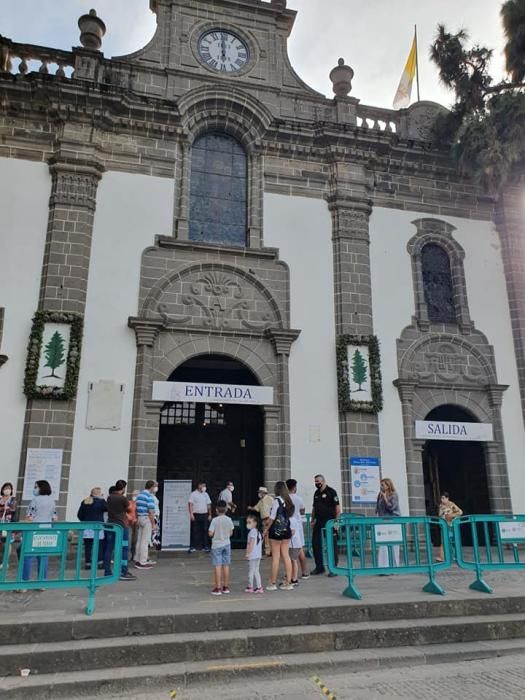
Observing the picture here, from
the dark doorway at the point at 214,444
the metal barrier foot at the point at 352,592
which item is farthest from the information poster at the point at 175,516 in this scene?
the metal barrier foot at the point at 352,592

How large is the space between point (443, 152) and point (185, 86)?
23.6ft

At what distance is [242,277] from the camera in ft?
43.6

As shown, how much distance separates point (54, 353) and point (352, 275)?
719 centimetres

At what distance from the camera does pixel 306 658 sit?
5707 mm

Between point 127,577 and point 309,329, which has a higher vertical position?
point 309,329

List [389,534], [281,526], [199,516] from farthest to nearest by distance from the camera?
1. [199,516]
2. [281,526]
3. [389,534]

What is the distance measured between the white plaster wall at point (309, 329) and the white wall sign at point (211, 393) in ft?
2.45

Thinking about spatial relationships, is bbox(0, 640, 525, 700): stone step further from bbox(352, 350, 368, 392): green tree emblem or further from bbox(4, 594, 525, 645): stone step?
bbox(352, 350, 368, 392): green tree emblem

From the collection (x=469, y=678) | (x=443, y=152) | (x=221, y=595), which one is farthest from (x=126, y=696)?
(x=443, y=152)

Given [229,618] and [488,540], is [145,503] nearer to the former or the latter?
[229,618]

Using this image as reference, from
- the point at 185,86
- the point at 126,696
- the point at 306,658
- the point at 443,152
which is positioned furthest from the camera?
the point at 443,152

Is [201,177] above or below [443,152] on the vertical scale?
below

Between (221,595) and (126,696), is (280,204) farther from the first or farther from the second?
(126,696)

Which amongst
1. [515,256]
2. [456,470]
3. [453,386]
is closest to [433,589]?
[453,386]
